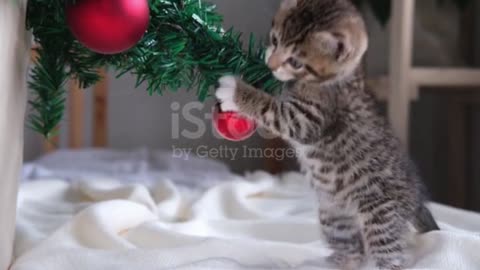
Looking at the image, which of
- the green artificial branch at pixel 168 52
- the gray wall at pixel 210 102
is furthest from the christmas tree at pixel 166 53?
the gray wall at pixel 210 102

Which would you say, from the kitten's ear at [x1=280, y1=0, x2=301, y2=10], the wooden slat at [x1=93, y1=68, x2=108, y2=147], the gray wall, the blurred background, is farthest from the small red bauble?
the wooden slat at [x1=93, y1=68, x2=108, y2=147]

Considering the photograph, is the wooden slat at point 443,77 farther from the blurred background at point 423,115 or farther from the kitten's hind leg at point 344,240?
the kitten's hind leg at point 344,240

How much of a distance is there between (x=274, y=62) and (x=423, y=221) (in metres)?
0.27

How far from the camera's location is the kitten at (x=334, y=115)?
1.89ft

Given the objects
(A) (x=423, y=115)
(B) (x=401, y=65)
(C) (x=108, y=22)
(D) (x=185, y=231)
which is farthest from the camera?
(A) (x=423, y=115)

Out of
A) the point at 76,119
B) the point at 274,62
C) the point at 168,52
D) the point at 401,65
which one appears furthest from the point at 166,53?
the point at 76,119

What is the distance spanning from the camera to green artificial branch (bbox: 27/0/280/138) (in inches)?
22.2

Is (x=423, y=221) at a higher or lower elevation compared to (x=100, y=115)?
lower

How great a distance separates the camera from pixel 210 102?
891 mm

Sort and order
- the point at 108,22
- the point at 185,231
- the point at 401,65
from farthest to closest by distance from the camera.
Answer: the point at 401,65 < the point at 185,231 < the point at 108,22

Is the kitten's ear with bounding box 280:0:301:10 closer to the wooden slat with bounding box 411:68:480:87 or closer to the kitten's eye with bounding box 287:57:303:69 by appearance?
the kitten's eye with bounding box 287:57:303:69

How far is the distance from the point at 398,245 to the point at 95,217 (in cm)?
37

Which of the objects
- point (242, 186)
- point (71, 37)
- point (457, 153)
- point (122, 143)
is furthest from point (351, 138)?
point (122, 143)

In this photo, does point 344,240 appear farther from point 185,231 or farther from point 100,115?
point 100,115
